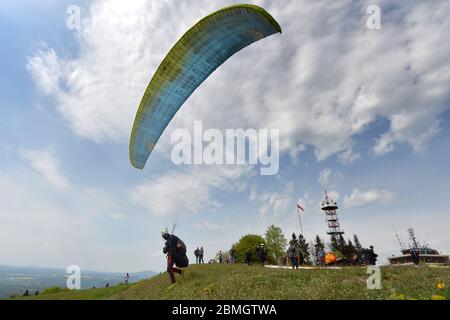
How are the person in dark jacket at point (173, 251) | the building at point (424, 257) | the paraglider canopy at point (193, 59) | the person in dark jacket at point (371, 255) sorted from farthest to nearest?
the building at point (424, 257) → the person in dark jacket at point (371, 255) → the person in dark jacket at point (173, 251) → the paraglider canopy at point (193, 59)

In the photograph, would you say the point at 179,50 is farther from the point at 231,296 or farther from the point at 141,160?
the point at 231,296

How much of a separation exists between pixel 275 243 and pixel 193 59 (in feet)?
248

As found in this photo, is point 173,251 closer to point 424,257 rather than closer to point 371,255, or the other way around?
point 371,255

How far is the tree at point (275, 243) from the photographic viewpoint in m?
79.9

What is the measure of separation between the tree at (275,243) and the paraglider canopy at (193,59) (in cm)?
6998

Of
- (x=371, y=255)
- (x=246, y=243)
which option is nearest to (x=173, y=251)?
(x=371, y=255)

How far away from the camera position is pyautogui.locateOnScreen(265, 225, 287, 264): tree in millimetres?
79875

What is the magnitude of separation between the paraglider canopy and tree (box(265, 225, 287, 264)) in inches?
Result: 2755

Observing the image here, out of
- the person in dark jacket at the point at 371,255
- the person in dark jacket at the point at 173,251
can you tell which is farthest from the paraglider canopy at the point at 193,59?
the person in dark jacket at the point at 371,255

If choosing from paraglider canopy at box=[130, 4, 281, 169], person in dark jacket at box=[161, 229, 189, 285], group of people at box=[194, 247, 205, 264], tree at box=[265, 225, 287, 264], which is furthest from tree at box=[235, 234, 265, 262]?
paraglider canopy at box=[130, 4, 281, 169]

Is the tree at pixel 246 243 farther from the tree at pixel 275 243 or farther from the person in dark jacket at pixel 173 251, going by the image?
the person in dark jacket at pixel 173 251

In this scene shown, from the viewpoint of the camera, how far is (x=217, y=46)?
14.4 meters
